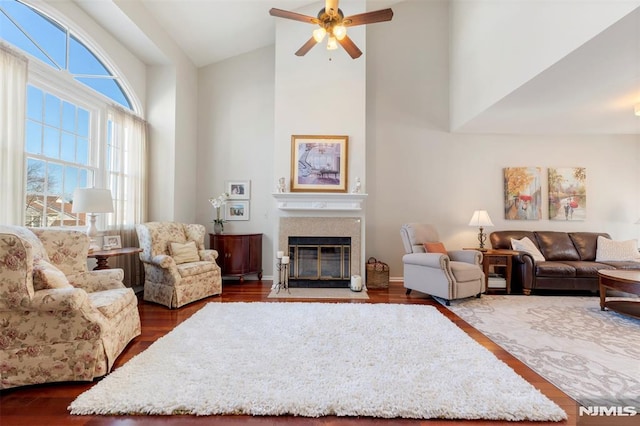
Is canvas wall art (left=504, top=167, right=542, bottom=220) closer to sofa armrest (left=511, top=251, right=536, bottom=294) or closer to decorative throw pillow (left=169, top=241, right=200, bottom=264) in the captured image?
sofa armrest (left=511, top=251, right=536, bottom=294)

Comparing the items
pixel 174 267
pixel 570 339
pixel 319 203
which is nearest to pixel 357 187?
pixel 319 203

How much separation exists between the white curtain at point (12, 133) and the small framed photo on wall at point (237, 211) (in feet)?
9.39

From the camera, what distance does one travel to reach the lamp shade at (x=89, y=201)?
9.50ft

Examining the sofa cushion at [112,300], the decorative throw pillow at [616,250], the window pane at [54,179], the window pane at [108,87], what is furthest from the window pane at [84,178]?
the decorative throw pillow at [616,250]

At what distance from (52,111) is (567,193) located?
25.7 feet

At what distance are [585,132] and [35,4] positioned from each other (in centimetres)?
793

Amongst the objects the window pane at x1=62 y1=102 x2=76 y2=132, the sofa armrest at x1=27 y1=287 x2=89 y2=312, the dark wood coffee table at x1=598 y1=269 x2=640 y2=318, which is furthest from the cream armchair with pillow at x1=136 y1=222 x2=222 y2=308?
the dark wood coffee table at x1=598 y1=269 x2=640 y2=318

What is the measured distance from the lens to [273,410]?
1673mm

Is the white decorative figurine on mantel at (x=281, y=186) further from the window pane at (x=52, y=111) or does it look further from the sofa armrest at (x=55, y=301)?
the sofa armrest at (x=55, y=301)

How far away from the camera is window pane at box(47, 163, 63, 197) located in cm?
310

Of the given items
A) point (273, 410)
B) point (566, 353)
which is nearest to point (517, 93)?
point (566, 353)

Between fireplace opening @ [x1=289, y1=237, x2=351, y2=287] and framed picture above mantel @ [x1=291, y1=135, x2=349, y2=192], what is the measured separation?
86 centimetres

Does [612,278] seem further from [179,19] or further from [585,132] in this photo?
[179,19]

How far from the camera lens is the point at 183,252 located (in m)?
3.96
